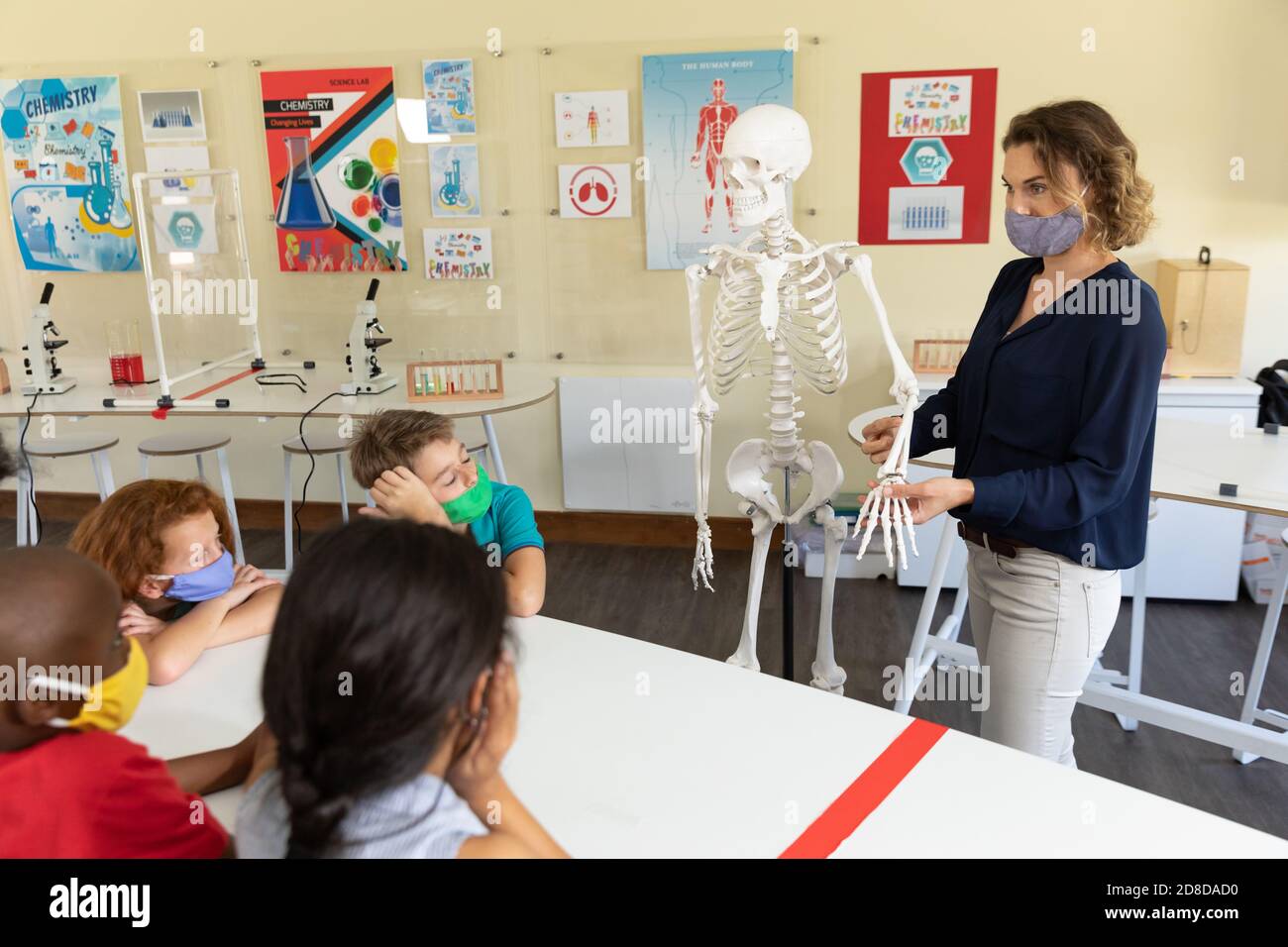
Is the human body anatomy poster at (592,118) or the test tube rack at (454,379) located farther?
the human body anatomy poster at (592,118)

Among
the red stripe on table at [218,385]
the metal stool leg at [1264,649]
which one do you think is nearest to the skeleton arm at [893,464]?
the metal stool leg at [1264,649]

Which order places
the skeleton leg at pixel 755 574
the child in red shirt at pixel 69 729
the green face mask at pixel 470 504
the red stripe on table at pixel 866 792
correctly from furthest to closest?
the skeleton leg at pixel 755 574 → the green face mask at pixel 470 504 → the red stripe on table at pixel 866 792 → the child in red shirt at pixel 69 729

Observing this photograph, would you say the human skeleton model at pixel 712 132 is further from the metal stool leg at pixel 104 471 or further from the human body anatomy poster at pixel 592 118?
the metal stool leg at pixel 104 471

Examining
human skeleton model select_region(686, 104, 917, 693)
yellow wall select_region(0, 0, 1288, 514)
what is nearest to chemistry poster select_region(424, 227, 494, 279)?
yellow wall select_region(0, 0, 1288, 514)

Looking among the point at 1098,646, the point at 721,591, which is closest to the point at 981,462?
the point at 1098,646

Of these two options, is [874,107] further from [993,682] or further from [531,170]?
[993,682]

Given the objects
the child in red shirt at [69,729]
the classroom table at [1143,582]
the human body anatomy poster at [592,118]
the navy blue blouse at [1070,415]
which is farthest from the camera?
the human body anatomy poster at [592,118]

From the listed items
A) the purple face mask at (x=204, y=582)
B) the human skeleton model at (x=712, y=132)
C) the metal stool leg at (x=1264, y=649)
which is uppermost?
the human skeleton model at (x=712, y=132)

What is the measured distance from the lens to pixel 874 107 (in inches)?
160

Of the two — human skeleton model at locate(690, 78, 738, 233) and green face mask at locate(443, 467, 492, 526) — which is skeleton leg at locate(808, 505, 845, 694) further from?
human skeleton model at locate(690, 78, 738, 233)

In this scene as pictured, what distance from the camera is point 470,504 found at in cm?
216

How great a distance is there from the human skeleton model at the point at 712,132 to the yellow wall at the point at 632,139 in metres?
0.20

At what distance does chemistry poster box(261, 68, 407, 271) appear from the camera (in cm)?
440

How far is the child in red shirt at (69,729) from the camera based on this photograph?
116cm
